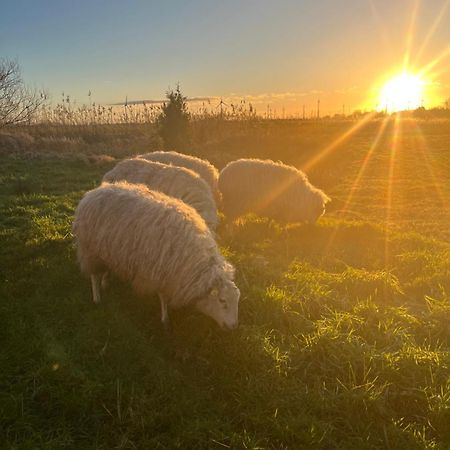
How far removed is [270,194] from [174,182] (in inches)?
116

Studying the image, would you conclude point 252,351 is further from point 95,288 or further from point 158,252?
point 95,288

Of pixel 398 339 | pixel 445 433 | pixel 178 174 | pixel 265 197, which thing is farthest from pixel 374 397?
pixel 265 197

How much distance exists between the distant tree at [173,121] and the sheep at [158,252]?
12.7 m

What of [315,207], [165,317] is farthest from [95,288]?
[315,207]

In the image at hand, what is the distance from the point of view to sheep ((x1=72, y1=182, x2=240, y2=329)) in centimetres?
471

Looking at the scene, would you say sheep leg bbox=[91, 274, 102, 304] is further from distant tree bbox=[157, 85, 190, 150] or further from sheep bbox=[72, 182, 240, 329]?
distant tree bbox=[157, 85, 190, 150]

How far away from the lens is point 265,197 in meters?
9.28

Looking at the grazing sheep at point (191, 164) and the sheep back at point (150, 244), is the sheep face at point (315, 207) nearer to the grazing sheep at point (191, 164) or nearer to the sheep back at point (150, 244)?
the grazing sheep at point (191, 164)

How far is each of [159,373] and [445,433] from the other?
2.67 m

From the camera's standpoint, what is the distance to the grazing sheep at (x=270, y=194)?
926 centimetres

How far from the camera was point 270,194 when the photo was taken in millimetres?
9281

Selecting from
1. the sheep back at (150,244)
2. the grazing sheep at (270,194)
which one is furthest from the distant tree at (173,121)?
the sheep back at (150,244)

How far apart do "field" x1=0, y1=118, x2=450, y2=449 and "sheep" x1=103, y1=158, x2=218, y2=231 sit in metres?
1.05

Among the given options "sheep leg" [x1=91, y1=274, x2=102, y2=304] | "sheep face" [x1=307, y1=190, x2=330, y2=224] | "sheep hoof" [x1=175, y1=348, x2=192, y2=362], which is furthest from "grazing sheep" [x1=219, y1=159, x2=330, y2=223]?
"sheep hoof" [x1=175, y1=348, x2=192, y2=362]
